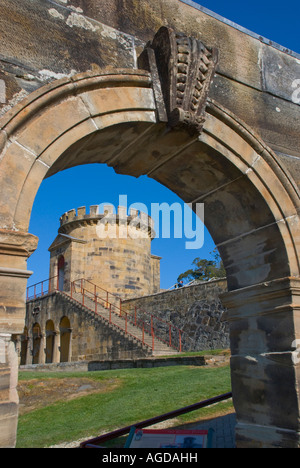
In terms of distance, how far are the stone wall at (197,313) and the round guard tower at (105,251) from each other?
216 inches

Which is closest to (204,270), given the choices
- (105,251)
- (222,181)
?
(105,251)

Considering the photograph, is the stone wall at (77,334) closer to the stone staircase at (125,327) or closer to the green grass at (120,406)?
the stone staircase at (125,327)

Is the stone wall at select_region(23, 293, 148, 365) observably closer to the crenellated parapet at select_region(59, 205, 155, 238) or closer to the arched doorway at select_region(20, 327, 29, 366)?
the arched doorway at select_region(20, 327, 29, 366)

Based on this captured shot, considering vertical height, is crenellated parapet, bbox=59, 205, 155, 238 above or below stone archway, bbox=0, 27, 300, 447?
above

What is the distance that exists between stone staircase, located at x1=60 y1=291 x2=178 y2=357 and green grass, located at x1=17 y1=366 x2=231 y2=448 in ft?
18.3

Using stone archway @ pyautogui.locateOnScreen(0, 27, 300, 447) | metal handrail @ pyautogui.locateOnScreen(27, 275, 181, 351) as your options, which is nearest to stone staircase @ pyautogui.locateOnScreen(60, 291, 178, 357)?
metal handrail @ pyautogui.locateOnScreen(27, 275, 181, 351)

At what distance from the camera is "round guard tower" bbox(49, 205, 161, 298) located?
23.9 meters

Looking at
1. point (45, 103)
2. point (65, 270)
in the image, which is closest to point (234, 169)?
point (45, 103)

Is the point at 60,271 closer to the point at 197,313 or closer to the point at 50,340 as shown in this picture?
the point at 50,340

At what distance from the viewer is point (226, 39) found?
4477 mm

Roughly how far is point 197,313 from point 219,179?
42.3 feet

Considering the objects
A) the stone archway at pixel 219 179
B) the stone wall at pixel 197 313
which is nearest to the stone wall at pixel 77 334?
the stone wall at pixel 197 313

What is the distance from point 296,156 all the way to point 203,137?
1311 mm
